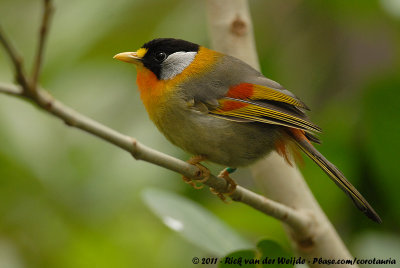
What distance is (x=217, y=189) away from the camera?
8.77 feet

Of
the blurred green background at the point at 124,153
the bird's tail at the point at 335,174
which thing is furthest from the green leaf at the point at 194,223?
the bird's tail at the point at 335,174

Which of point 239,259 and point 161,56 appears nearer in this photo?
point 239,259

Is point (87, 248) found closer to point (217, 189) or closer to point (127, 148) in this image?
point (217, 189)

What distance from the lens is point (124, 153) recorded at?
149 inches

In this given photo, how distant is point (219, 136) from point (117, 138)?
115 centimetres

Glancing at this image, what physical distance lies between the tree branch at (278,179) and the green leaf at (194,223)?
296 mm

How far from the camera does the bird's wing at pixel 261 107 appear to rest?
2893 mm

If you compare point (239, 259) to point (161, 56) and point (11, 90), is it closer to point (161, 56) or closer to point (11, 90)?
point (161, 56)

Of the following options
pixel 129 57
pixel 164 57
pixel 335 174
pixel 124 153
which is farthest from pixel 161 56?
pixel 335 174

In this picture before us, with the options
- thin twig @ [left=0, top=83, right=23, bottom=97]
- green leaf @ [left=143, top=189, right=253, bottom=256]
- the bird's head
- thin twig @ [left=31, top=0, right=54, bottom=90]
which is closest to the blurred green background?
green leaf @ [left=143, top=189, right=253, bottom=256]

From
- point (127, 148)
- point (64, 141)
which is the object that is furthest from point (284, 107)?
point (64, 141)

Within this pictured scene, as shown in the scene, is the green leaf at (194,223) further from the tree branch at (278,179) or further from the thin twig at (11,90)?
the thin twig at (11,90)

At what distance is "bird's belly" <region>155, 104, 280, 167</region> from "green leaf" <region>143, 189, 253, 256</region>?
29 centimetres

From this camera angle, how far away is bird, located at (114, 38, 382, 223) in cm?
289
